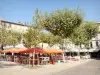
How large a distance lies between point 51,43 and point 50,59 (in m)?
24.4

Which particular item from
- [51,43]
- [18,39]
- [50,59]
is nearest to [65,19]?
[50,59]

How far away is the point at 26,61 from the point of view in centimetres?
2961

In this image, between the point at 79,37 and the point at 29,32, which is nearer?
the point at 29,32

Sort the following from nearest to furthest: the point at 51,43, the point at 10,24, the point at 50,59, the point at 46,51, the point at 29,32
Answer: the point at 29,32 → the point at 46,51 → the point at 50,59 → the point at 51,43 → the point at 10,24

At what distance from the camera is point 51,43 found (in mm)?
56438

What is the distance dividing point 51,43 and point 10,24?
22531 millimetres

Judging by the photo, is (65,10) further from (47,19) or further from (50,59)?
(50,59)

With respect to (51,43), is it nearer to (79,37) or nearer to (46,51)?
(79,37)

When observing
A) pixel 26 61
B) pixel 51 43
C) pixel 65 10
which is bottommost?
pixel 26 61

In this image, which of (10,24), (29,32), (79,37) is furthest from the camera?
(10,24)

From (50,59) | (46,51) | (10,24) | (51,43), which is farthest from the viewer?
(10,24)

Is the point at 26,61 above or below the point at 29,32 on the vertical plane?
below

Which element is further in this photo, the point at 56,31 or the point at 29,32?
the point at 56,31

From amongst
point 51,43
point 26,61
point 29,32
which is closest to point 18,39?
point 51,43
